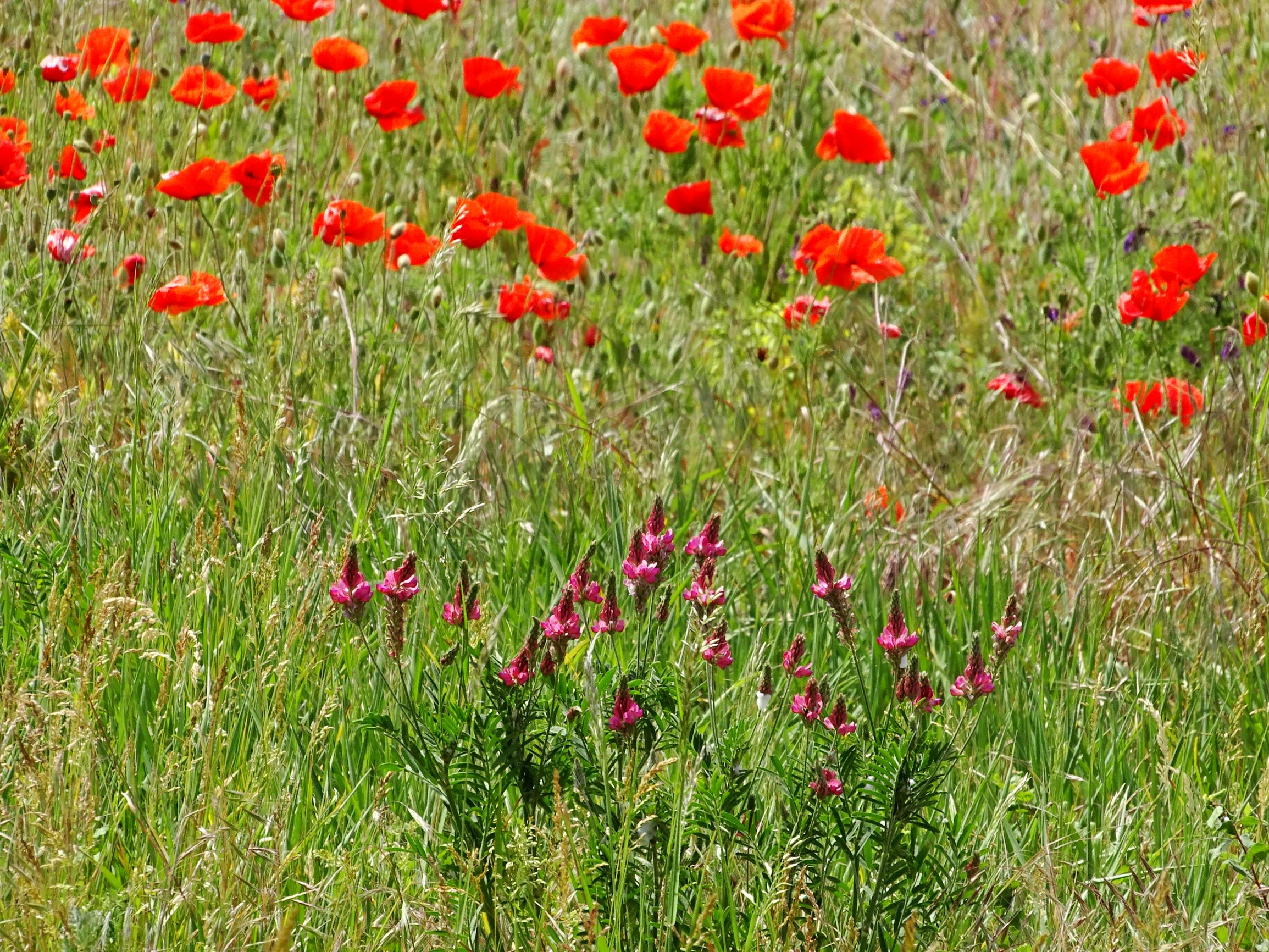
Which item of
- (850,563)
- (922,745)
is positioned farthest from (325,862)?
(850,563)

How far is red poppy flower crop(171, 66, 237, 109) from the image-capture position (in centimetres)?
284

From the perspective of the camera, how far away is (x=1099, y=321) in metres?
3.18

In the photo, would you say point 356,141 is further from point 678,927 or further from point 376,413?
point 678,927

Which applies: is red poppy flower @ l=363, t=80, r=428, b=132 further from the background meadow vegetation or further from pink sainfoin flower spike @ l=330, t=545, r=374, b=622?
Answer: pink sainfoin flower spike @ l=330, t=545, r=374, b=622

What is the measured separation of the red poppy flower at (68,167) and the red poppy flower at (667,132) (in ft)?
4.39

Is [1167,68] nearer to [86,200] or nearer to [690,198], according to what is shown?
[690,198]

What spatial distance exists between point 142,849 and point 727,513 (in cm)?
125

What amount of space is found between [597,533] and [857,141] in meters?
1.62

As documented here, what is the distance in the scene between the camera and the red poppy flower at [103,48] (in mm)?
2750

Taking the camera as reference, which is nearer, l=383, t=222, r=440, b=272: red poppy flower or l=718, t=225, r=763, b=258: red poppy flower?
l=383, t=222, r=440, b=272: red poppy flower

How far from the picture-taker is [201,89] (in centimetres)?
284

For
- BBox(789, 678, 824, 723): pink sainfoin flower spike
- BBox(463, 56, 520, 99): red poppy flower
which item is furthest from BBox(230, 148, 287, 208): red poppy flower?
BBox(789, 678, 824, 723): pink sainfoin flower spike

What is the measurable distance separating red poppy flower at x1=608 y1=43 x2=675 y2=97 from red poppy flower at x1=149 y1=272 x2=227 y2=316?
1499mm

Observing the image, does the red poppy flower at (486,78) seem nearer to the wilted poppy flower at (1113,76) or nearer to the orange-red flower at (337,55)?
the orange-red flower at (337,55)
